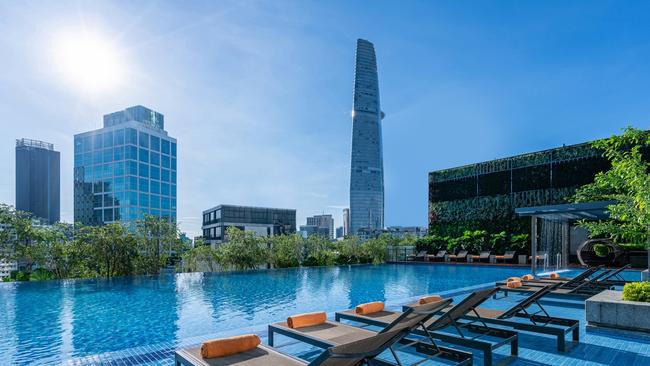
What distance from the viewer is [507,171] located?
26.0 metres

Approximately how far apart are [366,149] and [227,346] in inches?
3670

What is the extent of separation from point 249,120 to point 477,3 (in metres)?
9.64

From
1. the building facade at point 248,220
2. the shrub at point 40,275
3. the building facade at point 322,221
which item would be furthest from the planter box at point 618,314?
the building facade at point 322,221

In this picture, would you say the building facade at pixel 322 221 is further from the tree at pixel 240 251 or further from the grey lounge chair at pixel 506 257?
the tree at pixel 240 251

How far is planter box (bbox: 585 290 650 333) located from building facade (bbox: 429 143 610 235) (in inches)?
756

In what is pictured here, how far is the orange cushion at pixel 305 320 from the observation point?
490cm

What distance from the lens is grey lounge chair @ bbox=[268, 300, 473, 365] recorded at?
377cm

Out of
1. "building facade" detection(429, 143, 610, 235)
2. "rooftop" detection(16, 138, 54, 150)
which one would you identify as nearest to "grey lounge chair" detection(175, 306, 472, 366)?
"building facade" detection(429, 143, 610, 235)

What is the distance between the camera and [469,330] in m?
5.31

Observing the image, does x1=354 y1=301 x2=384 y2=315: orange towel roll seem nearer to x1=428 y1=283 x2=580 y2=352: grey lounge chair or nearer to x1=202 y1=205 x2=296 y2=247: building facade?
x1=428 y1=283 x2=580 y2=352: grey lounge chair

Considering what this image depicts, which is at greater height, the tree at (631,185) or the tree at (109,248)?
the tree at (631,185)

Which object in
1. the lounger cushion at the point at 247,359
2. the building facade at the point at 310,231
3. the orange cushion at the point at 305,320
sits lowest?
the building facade at the point at 310,231

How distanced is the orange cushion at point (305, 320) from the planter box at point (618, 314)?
12.9ft

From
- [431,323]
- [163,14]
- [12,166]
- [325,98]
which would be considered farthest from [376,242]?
[12,166]
